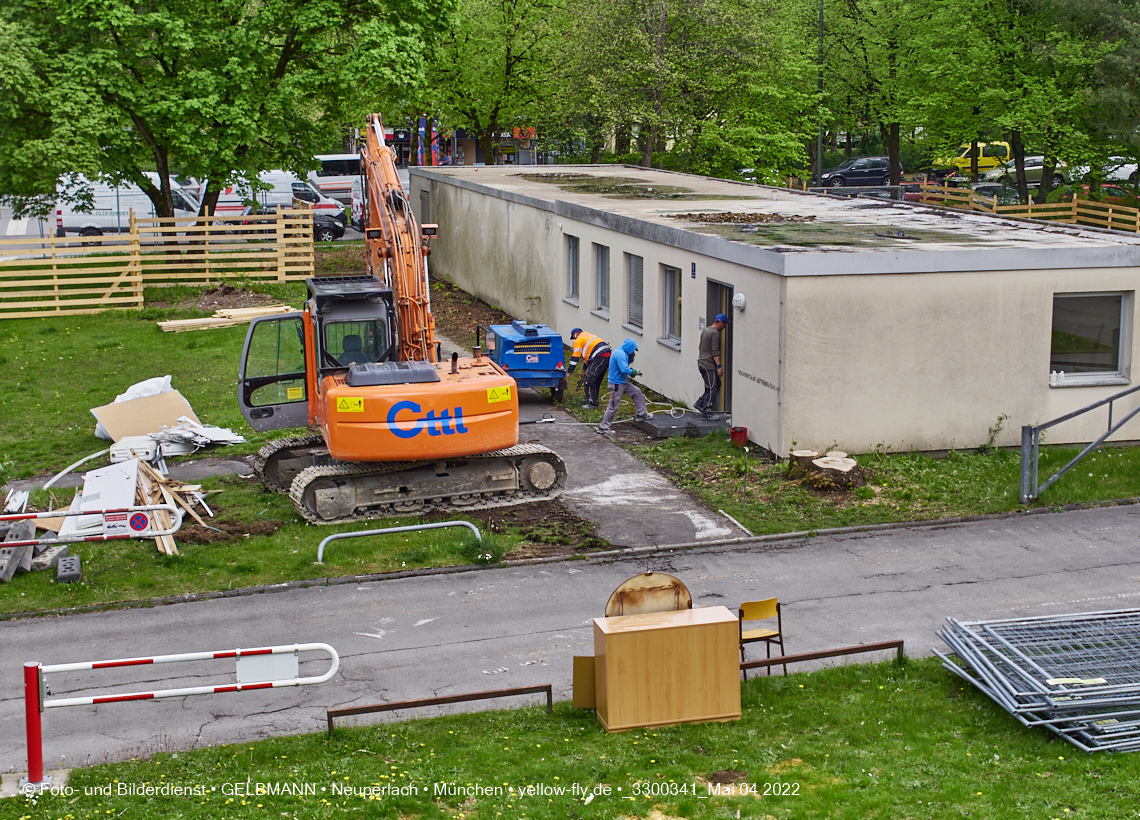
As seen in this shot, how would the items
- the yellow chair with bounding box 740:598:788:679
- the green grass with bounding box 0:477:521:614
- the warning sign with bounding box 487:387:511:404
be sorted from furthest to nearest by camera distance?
the warning sign with bounding box 487:387:511:404
the green grass with bounding box 0:477:521:614
the yellow chair with bounding box 740:598:788:679

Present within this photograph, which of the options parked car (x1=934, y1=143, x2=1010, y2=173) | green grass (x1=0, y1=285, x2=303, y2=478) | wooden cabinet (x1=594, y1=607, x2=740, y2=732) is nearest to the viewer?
wooden cabinet (x1=594, y1=607, x2=740, y2=732)

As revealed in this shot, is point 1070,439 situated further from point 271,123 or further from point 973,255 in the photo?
point 271,123

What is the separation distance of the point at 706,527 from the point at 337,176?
133 ft

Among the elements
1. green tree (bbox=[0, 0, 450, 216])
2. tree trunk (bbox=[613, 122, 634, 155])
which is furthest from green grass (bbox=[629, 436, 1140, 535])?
tree trunk (bbox=[613, 122, 634, 155])

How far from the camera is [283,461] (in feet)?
54.3

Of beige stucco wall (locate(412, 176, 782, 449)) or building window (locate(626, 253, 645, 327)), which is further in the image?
building window (locate(626, 253, 645, 327))

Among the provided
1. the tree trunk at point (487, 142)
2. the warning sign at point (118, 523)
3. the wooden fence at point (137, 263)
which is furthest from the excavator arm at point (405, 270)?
the tree trunk at point (487, 142)

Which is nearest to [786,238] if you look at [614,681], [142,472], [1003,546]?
[1003,546]

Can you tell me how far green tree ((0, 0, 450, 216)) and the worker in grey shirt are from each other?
49.3ft

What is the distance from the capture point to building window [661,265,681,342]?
69.8 ft

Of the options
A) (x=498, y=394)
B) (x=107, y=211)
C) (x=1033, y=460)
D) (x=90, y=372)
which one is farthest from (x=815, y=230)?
(x=107, y=211)

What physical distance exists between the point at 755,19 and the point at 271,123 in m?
17.0

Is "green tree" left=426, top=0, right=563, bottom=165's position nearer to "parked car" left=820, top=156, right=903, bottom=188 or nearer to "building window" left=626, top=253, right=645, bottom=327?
"parked car" left=820, top=156, right=903, bottom=188

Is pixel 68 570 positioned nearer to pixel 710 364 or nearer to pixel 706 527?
pixel 706 527
